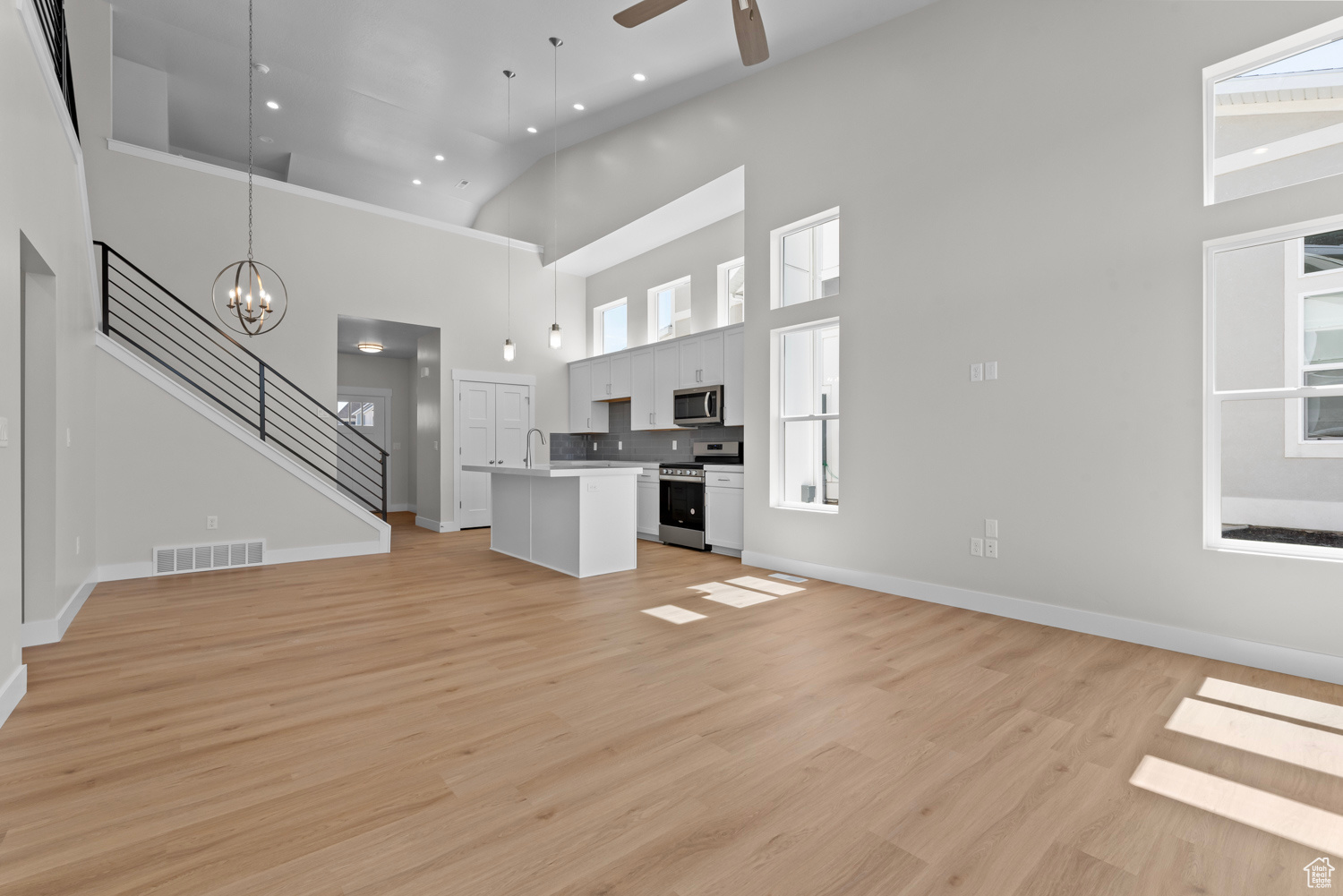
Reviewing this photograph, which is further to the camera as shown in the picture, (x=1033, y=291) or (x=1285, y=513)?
(x=1033, y=291)

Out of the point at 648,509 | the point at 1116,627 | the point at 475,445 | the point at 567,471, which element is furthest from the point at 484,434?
the point at 1116,627

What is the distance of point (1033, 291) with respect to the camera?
12.2ft

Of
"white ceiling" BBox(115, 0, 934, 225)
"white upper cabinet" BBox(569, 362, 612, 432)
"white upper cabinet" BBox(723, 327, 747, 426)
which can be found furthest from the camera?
"white upper cabinet" BBox(569, 362, 612, 432)

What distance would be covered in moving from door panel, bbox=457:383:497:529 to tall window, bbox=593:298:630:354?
5.75ft

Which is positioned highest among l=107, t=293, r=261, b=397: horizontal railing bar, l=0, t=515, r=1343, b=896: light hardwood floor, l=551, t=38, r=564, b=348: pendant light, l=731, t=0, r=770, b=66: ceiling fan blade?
l=551, t=38, r=564, b=348: pendant light

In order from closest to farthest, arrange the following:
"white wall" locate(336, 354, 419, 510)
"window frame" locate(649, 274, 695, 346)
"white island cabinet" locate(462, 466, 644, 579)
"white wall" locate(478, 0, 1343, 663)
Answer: "white wall" locate(478, 0, 1343, 663) → "white island cabinet" locate(462, 466, 644, 579) → "window frame" locate(649, 274, 695, 346) → "white wall" locate(336, 354, 419, 510)

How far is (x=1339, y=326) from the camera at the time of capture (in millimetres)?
2867

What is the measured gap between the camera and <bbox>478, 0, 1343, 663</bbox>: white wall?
10.3 ft

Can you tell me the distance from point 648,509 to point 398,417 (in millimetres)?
5509

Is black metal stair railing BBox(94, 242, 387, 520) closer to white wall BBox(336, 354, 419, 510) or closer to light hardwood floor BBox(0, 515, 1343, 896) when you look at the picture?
light hardwood floor BBox(0, 515, 1343, 896)

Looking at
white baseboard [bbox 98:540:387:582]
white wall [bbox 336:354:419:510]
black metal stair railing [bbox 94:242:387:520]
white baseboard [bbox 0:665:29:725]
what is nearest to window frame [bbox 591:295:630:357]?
white wall [bbox 336:354:419:510]

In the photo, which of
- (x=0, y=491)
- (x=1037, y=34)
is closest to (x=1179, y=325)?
(x=1037, y=34)

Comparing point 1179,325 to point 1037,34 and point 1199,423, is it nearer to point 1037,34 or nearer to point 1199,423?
point 1199,423

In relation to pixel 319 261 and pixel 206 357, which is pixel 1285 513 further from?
pixel 206 357
